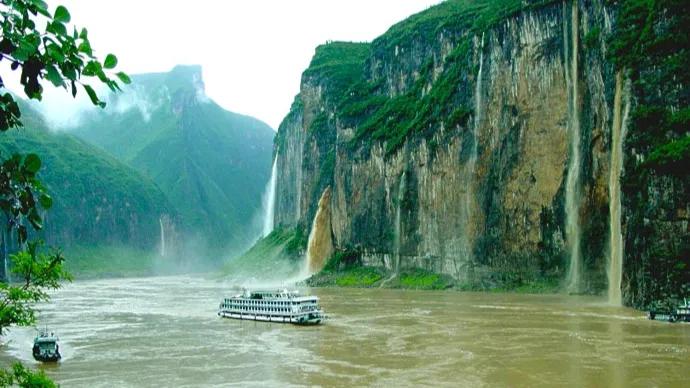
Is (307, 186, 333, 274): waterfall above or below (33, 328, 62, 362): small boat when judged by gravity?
above

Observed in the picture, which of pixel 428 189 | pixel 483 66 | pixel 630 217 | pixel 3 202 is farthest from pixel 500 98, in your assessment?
pixel 3 202

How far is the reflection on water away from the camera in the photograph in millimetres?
28969

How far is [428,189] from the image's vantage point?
96.3m

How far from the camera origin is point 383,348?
121 ft

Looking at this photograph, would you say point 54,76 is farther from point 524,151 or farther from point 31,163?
point 524,151

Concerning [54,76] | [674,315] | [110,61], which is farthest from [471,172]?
[54,76]

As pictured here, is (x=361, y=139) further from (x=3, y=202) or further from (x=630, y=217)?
(x=3, y=202)

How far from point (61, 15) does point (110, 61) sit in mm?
409

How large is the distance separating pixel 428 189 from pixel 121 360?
6663 cm

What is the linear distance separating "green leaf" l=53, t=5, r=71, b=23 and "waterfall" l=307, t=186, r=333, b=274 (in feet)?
373

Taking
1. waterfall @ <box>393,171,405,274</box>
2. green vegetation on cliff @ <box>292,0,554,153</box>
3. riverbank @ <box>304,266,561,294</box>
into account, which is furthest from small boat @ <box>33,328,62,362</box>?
waterfall @ <box>393,171,405,274</box>

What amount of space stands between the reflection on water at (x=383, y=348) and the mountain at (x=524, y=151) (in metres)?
9.91

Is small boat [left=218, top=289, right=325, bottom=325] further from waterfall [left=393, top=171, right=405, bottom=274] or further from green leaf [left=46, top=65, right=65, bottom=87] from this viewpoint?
green leaf [left=46, top=65, right=65, bottom=87]

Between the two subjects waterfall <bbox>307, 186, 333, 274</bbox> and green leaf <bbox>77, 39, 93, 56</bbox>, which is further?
waterfall <bbox>307, 186, 333, 274</bbox>
